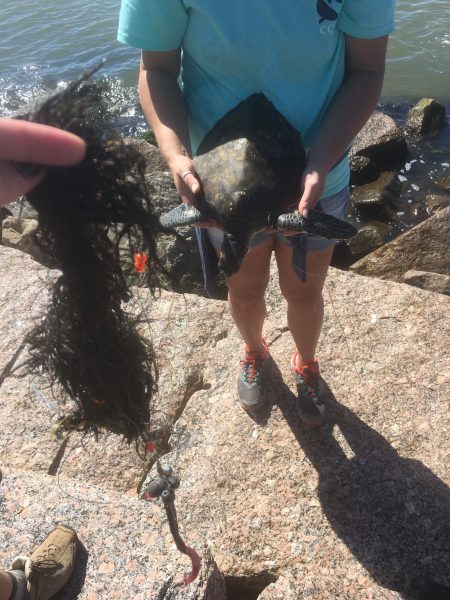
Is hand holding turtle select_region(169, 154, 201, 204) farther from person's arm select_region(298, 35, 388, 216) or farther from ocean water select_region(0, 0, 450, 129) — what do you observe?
ocean water select_region(0, 0, 450, 129)

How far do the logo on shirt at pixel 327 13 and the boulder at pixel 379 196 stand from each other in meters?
5.73

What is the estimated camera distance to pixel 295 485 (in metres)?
2.68

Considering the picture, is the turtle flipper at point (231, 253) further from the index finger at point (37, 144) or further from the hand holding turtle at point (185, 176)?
the index finger at point (37, 144)

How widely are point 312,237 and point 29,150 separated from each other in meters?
1.69

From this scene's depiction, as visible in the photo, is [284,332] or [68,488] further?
[284,332]

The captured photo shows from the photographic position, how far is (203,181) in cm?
232

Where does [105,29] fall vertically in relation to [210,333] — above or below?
above

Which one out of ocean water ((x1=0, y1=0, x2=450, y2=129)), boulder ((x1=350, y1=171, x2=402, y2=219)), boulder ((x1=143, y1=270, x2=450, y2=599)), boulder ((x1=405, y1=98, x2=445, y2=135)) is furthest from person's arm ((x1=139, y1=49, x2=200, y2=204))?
ocean water ((x1=0, y1=0, x2=450, y2=129))

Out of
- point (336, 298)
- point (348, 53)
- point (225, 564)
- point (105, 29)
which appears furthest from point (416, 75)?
point (225, 564)

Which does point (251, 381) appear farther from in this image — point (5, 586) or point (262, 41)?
point (262, 41)

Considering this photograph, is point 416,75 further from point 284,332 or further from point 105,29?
point 284,332

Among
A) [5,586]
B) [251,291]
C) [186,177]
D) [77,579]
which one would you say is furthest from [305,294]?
[5,586]

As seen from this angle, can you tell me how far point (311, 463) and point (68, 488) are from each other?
1.31 meters

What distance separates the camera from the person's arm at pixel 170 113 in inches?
87.5
